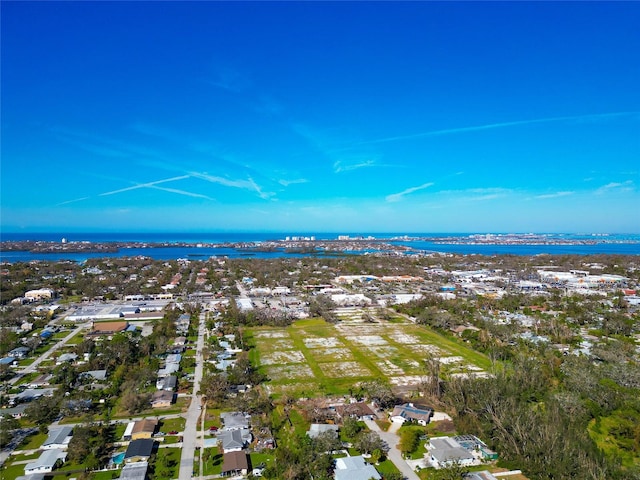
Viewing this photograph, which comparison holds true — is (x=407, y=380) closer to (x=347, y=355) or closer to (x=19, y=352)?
(x=347, y=355)

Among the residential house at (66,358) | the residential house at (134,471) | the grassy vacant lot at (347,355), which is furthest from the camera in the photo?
the residential house at (66,358)

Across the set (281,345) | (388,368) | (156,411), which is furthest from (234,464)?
(281,345)

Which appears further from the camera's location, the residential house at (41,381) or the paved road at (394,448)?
the residential house at (41,381)

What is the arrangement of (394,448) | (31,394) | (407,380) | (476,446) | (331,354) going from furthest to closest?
1. (331,354)
2. (407,380)
3. (31,394)
4. (394,448)
5. (476,446)

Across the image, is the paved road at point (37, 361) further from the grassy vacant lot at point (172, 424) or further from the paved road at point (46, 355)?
the grassy vacant lot at point (172, 424)

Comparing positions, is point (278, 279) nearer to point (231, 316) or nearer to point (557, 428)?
point (231, 316)

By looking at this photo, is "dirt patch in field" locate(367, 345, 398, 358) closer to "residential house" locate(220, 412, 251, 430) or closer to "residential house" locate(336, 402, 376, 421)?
"residential house" locate(336, 402, 376, 421)

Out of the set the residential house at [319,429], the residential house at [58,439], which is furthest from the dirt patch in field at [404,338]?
the residential house at [58,439]
